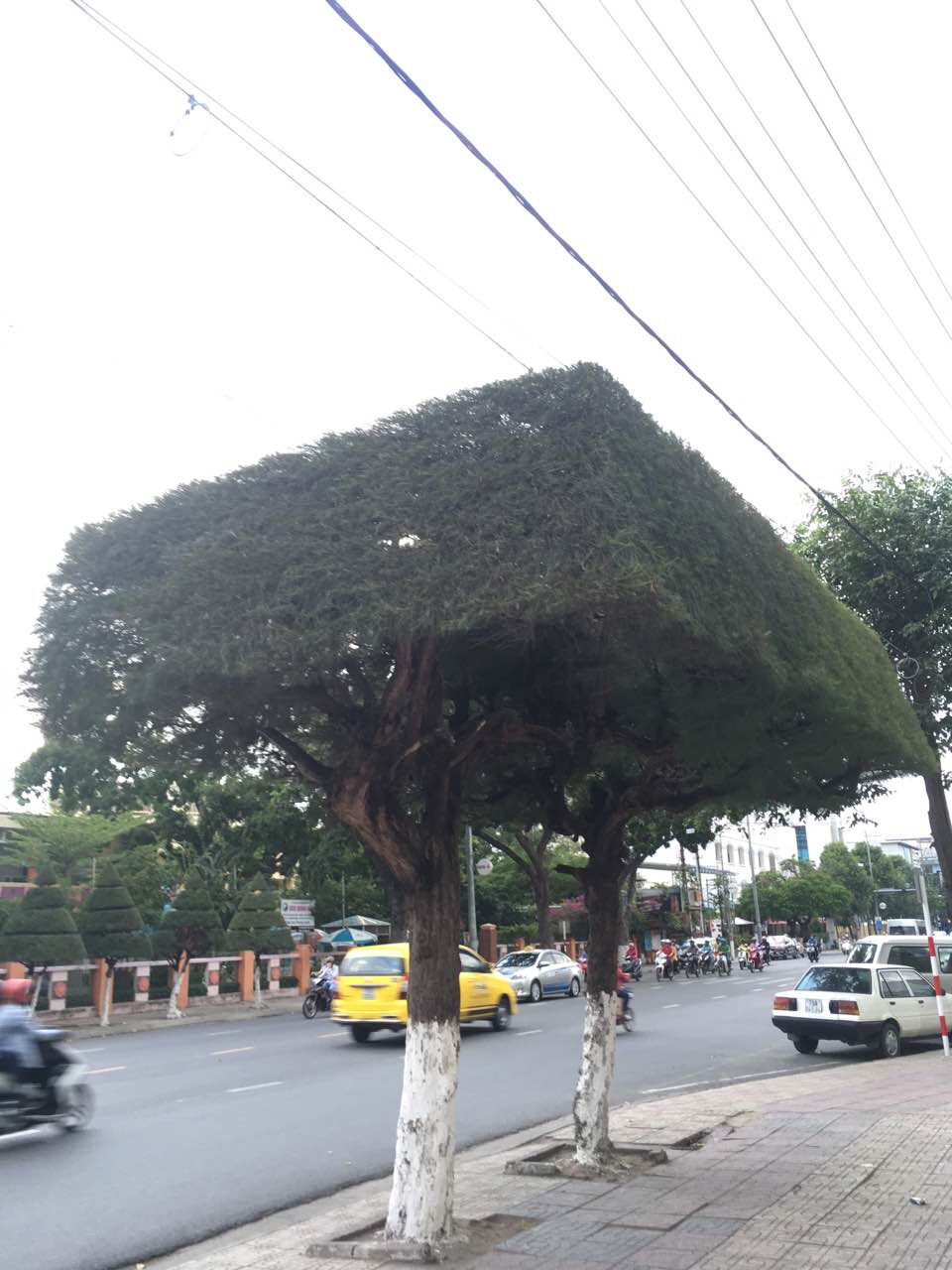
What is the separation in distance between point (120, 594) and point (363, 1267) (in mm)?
3606

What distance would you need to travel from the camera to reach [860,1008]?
52.5ft

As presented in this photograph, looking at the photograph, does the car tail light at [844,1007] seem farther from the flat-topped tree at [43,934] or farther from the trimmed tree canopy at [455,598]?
the flat-topped tree at [43,934]

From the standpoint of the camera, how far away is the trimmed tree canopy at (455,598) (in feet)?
17.3

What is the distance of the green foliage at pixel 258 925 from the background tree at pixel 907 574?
22.3 metres

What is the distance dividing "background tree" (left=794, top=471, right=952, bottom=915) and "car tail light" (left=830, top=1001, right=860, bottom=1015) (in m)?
3.83

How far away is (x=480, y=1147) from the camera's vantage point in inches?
380

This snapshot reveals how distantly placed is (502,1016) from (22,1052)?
11834 mm

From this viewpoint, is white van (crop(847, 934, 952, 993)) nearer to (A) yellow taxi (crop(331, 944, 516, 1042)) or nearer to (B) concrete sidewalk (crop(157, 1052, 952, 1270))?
(A) yellow taxi (crop(331, 944, 516, 1042))

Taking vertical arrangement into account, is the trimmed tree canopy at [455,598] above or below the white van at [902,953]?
above

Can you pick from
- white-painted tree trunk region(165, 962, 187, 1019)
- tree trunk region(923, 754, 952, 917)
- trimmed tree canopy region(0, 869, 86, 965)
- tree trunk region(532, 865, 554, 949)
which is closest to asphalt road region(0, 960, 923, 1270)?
trimmed tree canopy region(0, 869, 86, 965)

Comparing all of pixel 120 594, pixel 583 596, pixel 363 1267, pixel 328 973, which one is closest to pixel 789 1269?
pixel 363 1267

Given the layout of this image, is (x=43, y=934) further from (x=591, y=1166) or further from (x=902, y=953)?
(x=591, y=1166)

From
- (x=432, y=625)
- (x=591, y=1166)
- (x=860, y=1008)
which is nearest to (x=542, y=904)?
(x=860, y=1008)

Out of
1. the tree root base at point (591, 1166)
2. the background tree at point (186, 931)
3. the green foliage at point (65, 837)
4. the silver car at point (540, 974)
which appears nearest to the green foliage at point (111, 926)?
the background tree at point (186, 931)
